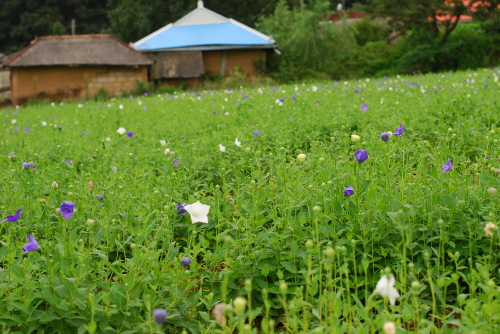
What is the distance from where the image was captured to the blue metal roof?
22047 mm

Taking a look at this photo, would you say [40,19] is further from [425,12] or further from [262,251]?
[262,251]

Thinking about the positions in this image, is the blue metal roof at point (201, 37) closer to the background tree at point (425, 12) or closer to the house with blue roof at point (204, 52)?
the house with blue roof at point (204, 52)

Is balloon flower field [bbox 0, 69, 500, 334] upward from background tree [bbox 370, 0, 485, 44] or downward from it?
downward

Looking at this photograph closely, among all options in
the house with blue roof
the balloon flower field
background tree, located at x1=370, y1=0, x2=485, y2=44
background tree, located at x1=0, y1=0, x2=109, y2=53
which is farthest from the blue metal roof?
the balloon flower field

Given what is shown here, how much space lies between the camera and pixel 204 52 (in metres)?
22.3

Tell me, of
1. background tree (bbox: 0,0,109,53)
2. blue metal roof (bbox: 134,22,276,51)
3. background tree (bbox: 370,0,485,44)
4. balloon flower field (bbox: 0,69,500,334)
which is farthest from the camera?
background tree (bbox: 0,0,109,53)

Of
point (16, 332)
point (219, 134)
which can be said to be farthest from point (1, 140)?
point (16, 332)

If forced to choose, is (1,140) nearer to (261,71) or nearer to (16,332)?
(16,332)

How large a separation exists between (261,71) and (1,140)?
1689cm

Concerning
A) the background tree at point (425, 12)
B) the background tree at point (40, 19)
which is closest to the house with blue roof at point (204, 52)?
the background tree at point (425, 12)

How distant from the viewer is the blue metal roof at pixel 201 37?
22047mm

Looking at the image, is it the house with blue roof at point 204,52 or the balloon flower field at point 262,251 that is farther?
the house with blue roof at point 204,52

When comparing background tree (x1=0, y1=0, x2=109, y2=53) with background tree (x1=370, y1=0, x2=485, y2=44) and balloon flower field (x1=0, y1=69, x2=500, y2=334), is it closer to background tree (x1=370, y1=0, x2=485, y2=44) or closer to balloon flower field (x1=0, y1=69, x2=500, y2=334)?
background tree (x1=370, y1=0, x2=485, y2=44)

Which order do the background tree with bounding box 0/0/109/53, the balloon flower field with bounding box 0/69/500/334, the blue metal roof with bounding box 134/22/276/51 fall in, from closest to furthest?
the balloon flower field with bounding box 0/69/500/334 → the blue metal roof with bounding box 134/22/276/51 → the background tree with bounding box 0/0/109/53
